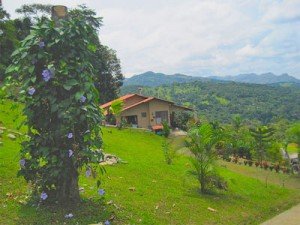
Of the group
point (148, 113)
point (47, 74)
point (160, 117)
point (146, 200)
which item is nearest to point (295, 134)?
point (146, 200)

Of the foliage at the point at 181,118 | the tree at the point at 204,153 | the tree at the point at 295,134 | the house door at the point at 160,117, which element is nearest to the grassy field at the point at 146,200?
the tree at the point at 204,153

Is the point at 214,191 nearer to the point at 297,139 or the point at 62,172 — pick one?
the point at 62,172

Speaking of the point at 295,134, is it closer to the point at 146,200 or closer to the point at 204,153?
the point at 204,153

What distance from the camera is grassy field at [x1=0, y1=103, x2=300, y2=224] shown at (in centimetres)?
840

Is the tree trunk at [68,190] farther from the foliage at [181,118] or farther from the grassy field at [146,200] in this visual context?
the foliage at [181,118]

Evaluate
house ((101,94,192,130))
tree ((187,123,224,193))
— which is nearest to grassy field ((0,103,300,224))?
tree ((187,123,224,193))

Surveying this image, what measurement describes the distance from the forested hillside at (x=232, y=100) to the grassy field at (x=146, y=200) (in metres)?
111

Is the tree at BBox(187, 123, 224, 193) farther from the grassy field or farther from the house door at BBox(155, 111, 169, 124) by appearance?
the house door at BBox(155, 111, 169, 124)

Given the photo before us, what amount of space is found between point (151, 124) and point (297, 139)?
23.7 m

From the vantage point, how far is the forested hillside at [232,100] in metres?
138

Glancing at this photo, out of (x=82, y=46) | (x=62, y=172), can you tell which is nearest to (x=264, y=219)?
(x=62, y=172)

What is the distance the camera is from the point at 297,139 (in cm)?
2566

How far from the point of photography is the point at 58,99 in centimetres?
827

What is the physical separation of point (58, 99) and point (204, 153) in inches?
288
